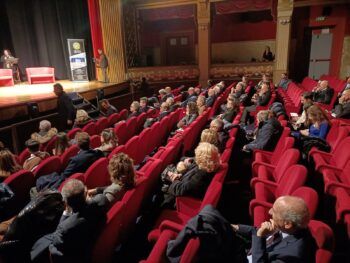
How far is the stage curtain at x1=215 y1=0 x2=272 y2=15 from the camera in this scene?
716 cm

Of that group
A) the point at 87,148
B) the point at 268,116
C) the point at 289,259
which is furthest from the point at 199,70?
the point at 289,259

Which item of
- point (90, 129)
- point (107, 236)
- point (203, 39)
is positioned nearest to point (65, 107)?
point (90, 129)

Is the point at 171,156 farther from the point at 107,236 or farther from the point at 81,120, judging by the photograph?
the point at 81,120

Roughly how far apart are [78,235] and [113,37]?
23.2 ft

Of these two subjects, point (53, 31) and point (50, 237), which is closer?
point (50, 237)

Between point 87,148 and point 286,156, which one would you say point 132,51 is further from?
point 286,156

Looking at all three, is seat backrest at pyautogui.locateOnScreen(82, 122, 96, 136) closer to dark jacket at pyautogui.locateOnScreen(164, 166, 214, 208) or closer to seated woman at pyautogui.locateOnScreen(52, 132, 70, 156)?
seated woman at pyautogui.locateOnScreen(52, 132, 70, 156)

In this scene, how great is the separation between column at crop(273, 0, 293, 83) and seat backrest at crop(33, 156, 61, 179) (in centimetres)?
637

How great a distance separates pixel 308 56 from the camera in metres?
7.99

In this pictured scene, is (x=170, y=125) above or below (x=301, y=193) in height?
below

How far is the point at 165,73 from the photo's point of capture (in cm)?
786

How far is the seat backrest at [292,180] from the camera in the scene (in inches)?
58.2

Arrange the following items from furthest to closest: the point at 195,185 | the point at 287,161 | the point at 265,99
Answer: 1. the point at 265,99
2. the point at 287,161
3. the point at 195,185

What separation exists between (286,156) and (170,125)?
6.24ft
